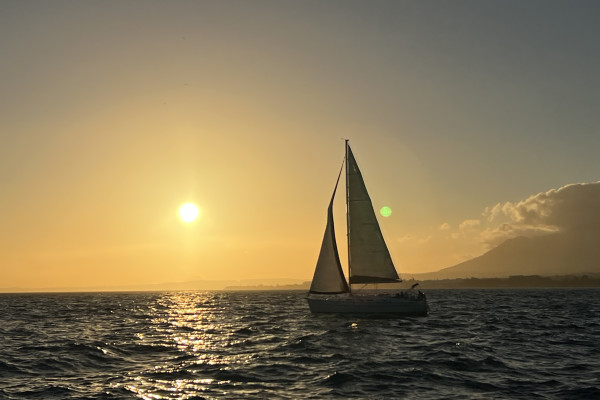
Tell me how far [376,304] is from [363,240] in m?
5.90

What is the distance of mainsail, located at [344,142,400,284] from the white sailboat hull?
1.78m

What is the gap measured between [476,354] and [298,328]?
56.0 feet

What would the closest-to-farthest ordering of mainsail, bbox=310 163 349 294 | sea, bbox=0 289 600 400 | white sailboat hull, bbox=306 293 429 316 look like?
1. sea, bbox=0 289 600 400
2. white sailboat hull, bbox=306 293 429 316
3. mainsail, bbox=310 163 349 294

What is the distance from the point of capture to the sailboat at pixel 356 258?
4653 centimetres

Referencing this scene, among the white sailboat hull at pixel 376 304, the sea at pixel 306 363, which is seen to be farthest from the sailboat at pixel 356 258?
the sea at pixel 306 363

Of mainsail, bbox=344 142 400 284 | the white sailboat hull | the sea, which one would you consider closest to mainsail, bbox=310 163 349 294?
the white sailboat hull

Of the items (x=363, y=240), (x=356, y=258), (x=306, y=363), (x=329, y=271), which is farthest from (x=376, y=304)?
(x=306, y=363)

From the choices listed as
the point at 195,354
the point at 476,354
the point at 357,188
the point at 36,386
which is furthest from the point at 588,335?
the point at 36,386

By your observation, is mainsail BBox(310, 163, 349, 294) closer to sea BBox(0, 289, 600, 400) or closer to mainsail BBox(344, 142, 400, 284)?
mainsail BBox(344, 142, 400, 284)

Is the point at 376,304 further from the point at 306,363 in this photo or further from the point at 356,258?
the point at 306,363

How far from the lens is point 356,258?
4741cm

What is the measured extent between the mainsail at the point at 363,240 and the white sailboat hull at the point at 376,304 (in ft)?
5.83

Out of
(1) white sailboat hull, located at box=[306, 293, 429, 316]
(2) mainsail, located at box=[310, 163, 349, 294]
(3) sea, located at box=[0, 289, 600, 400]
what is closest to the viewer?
(3) sea, located at box=[0, 289, 600, 400]

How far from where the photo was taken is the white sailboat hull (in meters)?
45.6
